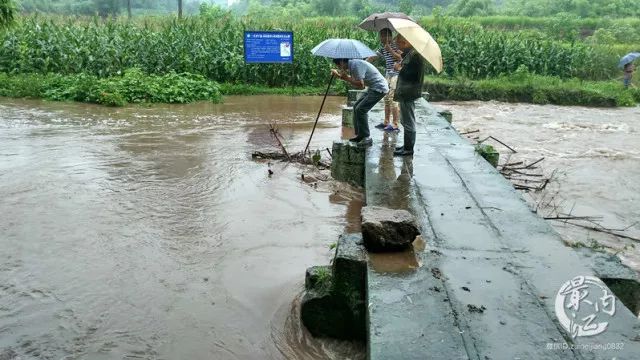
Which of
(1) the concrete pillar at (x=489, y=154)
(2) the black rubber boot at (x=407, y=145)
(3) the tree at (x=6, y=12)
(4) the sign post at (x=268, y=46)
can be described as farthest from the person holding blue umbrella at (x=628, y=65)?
(3) the tree at (x=6, y=12)

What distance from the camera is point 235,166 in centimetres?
838

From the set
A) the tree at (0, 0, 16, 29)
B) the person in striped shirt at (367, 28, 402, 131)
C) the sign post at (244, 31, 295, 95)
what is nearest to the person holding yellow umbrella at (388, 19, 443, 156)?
the person in striped shirt at (367, 28, 402, 131)

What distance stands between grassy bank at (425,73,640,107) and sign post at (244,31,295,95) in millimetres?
4858

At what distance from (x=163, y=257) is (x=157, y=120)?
7213 millimetres

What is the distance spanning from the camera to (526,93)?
1764 cm

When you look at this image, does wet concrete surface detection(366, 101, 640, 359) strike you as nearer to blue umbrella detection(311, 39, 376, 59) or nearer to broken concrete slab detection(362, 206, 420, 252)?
broken concrete slab detection(362, 206, 420, 252)

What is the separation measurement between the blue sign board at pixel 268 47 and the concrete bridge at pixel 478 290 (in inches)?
426

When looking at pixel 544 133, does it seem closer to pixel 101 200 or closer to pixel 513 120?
pixel 513 120

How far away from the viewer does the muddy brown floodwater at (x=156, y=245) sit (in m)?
3.96

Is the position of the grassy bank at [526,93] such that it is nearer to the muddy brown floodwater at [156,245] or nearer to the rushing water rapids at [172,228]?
the rushing water rapids at [172,228]

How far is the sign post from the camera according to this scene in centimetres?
1530

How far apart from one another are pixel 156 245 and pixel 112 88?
947 centimetres

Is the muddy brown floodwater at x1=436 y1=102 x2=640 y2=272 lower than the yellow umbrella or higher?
lower

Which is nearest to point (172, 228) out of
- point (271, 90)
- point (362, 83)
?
point (362, 83)
